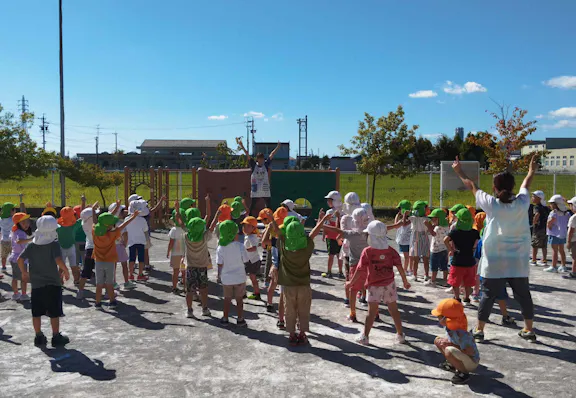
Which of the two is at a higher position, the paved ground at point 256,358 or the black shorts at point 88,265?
the black shorts at point 88,265

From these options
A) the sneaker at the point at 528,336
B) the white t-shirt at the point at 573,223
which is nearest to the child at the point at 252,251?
the sneaker at the point at 528,336

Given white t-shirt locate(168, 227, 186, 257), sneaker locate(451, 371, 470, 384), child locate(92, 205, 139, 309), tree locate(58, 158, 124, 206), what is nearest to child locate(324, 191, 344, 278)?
white t-shirt locate(168, 227, 186, 257)

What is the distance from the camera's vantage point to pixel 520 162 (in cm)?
1900

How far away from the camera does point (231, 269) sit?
6055 mm

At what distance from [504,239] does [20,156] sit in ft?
65.7

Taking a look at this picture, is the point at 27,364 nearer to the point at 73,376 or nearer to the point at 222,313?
the point at 73,376

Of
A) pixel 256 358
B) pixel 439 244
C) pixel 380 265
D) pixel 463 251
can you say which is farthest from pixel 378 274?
pixel 439 244

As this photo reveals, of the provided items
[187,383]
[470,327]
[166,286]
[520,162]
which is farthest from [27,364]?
[520,162]

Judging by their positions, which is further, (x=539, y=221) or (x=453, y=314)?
(x=539, y=221)

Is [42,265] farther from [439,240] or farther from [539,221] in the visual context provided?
[539,221]

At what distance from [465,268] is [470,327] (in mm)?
885

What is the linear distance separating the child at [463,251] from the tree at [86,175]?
58.1 feet

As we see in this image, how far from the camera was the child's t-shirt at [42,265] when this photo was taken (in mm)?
5457

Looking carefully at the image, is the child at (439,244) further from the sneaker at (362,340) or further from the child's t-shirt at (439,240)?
the sneaker at (362,340)
